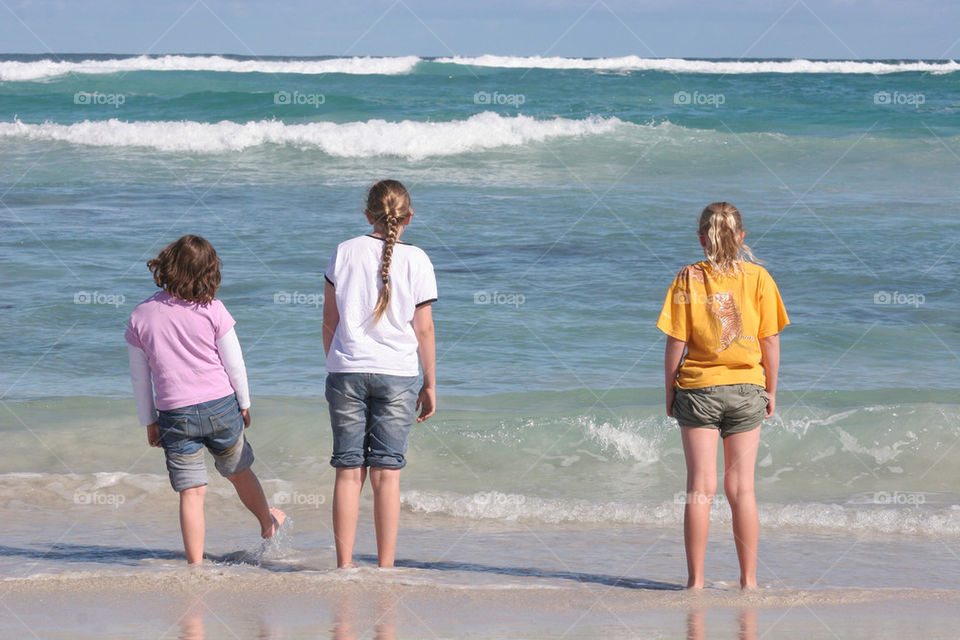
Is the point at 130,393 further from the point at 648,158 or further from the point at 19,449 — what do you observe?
the point at 648,158

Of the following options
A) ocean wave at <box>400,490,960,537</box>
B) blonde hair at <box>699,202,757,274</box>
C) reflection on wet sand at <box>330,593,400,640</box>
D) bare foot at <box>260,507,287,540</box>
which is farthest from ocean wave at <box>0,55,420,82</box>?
blonde hair at <box>699,202,757,274</box>

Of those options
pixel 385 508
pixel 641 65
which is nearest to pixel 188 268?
pixel 385 508

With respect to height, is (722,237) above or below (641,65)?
below

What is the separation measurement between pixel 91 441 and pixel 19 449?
15.7 inches

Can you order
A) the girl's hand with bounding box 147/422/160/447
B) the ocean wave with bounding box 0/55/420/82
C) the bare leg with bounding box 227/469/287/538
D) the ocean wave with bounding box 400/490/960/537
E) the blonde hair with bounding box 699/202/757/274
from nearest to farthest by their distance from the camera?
the blonde hair with bounding box 699/202/757/274 → the girl's hand with bounding box 147/422/160/447 → the bare leg with bounding box 227/469/287/538 → the ocean wave with bounding box 400/490/960/537 → the ocean wave with bounding box 0/55/420/82

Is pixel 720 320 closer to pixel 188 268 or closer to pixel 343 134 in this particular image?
pixel 188 268

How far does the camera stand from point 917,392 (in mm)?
7156

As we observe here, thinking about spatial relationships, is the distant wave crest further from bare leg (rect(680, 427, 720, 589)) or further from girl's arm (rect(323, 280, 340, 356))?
bare leg (rect(680, 427, 720, 589))

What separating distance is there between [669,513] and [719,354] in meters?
1.54

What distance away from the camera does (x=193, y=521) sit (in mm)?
4125

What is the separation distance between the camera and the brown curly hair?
12.8 ft

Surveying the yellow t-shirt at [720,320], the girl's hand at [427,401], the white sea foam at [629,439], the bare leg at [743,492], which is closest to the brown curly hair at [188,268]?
the girl's hand at [427,401]

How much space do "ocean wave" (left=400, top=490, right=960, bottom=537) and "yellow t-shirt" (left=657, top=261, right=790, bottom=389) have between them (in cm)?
145

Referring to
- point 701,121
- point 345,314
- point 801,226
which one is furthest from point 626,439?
point 701,121
